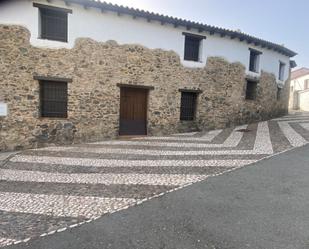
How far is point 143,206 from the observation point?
15.8ft

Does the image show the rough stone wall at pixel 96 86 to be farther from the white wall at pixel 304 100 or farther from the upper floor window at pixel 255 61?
the white wall at pixel 304 100

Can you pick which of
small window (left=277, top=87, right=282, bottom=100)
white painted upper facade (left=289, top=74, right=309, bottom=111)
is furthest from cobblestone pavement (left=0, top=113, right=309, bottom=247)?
white painted upper facade (left=289, top=74, right=309, bottom=111)

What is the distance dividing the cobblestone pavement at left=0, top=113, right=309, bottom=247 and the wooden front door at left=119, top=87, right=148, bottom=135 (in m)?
0.79

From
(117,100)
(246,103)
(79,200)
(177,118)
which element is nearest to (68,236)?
(79,200)

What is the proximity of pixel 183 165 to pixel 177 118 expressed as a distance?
5.88 meters

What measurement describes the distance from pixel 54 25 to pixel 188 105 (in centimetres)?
693

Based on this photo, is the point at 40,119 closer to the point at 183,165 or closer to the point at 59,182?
the point at 59,182

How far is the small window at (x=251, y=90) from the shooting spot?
664 inches

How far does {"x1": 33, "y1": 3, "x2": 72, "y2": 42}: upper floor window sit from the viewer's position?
1016 centimetres

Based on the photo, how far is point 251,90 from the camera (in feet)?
56.0

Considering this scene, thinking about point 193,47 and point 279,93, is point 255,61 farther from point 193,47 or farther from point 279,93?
point 193,47

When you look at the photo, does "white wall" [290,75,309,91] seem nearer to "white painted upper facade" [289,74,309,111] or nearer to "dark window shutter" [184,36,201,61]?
"white painted upper facade" [289,74,309,111]

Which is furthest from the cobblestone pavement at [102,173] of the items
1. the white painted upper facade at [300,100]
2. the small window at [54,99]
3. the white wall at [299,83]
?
the white wall at [299,83]

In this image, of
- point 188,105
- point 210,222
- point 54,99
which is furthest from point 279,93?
point 210,222
